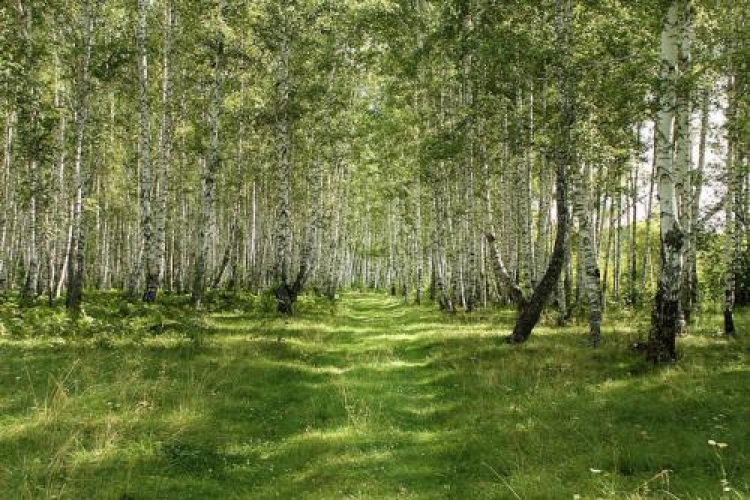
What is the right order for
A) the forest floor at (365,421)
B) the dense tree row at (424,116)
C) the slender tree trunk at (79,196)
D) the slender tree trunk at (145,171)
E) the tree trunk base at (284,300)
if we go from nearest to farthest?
1. the forest floor at (365,421)
2. the dense tree row at (424,116)
3. the slender tree trunk at (79,196)
4. the slender tree trunk at (145,171)
5. the tree trunk base at (284,300)

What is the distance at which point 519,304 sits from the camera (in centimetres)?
2189

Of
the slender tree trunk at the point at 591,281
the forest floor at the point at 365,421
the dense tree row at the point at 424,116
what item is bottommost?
the forest floor at the point at 365,421

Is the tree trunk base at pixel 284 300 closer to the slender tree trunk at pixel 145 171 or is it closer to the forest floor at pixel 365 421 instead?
the slender tree trunk at pixel 145 171

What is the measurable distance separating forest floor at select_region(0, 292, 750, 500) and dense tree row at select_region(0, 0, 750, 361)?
2.71 m

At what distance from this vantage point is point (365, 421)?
10.7 meters

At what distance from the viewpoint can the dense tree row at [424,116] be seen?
54.2ft

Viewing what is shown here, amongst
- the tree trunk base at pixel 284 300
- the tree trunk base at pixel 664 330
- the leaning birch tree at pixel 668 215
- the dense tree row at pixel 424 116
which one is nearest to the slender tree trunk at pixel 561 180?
the dense tree row at pixel 424 116

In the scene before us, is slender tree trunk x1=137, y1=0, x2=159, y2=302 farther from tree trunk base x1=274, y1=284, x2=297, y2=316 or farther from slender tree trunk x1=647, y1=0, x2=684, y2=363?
slender tree trunk x1=647, y1=0, x2=684, y2=363

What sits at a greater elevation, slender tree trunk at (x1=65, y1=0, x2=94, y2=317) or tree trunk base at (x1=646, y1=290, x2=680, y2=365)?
slender tree trunk at (x1=65, y1=0, x2=94, y2=317)

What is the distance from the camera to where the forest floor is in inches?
308

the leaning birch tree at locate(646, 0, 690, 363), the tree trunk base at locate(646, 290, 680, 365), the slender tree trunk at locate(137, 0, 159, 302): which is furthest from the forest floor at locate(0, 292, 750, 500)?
the slender tree trunk at locate(137, 0, 159, 302)

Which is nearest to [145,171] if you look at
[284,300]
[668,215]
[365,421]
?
[284,300]

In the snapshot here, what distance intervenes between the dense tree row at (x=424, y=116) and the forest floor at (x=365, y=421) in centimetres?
271

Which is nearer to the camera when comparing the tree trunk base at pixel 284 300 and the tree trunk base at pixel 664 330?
the tree trunk base at pixel 664 330
